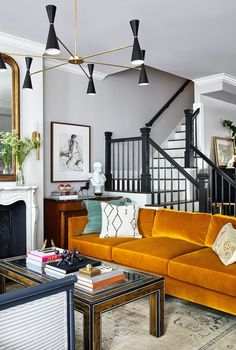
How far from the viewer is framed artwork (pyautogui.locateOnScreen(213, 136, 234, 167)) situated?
6.93 meters

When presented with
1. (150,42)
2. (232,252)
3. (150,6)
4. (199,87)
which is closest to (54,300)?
(232,252)

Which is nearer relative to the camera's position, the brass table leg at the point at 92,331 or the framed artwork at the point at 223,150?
the brass table leg at the point at 92,331

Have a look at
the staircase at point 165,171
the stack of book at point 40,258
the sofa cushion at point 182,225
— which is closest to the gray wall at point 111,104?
the staircase at point 165,171

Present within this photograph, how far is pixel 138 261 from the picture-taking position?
3.46 metres

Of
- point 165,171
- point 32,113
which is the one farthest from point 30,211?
point 165,171

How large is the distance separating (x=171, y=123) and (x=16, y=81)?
12.9 ft

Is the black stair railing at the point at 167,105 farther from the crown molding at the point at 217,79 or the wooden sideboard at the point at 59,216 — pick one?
the wooden sideboard at the point at 59,216

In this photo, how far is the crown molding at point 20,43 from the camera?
409cm

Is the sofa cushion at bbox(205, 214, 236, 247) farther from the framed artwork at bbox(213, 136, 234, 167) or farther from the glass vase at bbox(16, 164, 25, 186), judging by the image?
the framed artwork at bbox(213, 136, 234, 167)

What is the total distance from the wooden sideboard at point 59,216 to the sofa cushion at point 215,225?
69.9 inches

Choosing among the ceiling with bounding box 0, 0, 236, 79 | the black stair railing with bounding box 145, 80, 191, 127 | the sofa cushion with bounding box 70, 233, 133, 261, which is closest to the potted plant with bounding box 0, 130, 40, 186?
the sofa cushion with bounding box 70, 233, 133, 261

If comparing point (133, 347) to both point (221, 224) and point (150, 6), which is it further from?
point (150, 6)

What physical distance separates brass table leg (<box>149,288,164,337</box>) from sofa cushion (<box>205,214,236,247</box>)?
112 centimetres

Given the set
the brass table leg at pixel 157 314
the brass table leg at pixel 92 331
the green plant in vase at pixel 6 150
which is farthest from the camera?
the green plant in vase at pixel 6 150
